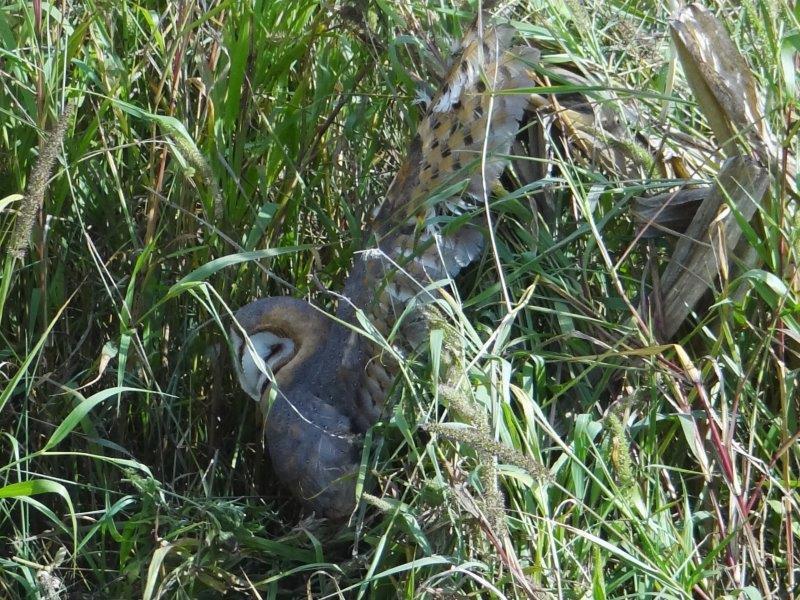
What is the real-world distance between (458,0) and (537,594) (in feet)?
4.04

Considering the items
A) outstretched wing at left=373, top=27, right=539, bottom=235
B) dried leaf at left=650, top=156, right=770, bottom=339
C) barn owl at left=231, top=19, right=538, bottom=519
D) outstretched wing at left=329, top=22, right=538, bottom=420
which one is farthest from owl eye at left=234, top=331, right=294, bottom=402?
dried leaf at left=650, top=156, right=770, bottom=339

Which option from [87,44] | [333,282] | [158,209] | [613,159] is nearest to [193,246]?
[158,209]

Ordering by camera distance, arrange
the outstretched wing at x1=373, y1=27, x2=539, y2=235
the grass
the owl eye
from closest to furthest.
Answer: the grass < the outstretched wing at x1=373, y1=27, x2=539, y2=235 < the owl eye

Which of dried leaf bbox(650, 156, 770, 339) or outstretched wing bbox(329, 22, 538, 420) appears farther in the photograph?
outstretched wing bbox(329, 22, 538, 420)

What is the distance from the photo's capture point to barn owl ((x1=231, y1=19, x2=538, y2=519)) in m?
1.99

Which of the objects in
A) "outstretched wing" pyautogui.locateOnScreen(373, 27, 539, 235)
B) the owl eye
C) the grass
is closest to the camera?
the grass

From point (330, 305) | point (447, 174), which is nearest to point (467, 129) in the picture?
point (447, 174)

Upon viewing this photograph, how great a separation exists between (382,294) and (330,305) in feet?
1.24

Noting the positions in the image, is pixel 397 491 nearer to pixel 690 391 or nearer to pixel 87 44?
pixel 690 391

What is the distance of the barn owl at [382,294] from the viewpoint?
199 cm

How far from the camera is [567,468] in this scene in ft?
5.97

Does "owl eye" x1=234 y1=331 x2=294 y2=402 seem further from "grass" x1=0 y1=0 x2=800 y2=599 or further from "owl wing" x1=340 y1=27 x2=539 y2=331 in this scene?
"owl wing" x1=340 y1=27 x2=539 y2=331

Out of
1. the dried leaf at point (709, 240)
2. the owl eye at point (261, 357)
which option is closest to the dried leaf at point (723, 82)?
the dried leaf at point (709, 240)

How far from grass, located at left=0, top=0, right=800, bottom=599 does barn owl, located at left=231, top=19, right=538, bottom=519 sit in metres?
0.09
